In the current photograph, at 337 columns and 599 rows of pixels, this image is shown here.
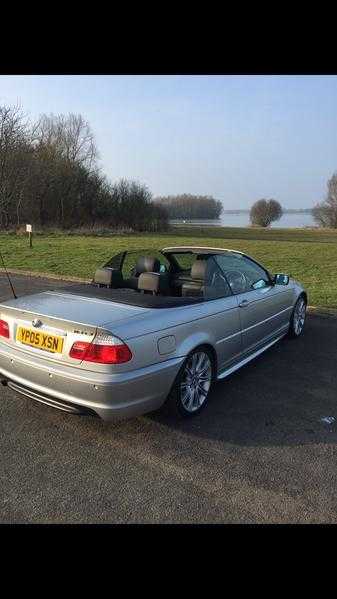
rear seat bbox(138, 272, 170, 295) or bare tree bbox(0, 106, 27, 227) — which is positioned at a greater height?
bare tree bbox(0, 106, 27, 227)

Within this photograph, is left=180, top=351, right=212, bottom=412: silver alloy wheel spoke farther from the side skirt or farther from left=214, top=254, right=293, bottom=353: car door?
left=214, top=254, right=293, bottom=353: car door

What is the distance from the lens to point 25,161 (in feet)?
101

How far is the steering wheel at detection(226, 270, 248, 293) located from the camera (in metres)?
3.99

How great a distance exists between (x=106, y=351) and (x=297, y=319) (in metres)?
3.63

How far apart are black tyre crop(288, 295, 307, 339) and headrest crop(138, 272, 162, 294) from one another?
2.47 m

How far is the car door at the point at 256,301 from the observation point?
398 cm

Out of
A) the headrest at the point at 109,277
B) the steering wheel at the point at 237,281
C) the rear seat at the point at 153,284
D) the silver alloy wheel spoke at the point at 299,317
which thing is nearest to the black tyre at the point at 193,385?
the rear seat at the point at 153,284

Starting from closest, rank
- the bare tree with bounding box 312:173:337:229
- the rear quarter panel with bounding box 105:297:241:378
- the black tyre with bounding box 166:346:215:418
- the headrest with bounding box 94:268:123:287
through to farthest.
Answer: the rear quarter panel with bounding box 105:297:241:378 < the black tyre with bounding box 166:346:215:418 < the headrest with bounding box 94:268:123:287 < the bare tree with bounding box 312:173:337:229

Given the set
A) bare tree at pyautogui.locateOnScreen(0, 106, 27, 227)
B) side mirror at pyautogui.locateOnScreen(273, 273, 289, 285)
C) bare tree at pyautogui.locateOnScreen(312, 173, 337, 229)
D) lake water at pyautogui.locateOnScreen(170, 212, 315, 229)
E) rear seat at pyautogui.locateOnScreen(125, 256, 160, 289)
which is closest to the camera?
rear seat at pyautogui.locateOnScreen(125, 256, 160, 289)

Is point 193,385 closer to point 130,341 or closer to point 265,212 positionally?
point 130,341

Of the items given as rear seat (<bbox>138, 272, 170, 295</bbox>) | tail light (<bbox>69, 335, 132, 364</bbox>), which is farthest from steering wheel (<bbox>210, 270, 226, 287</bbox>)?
tail light (<bbox>69, 335, 132, 364</bbox>)
